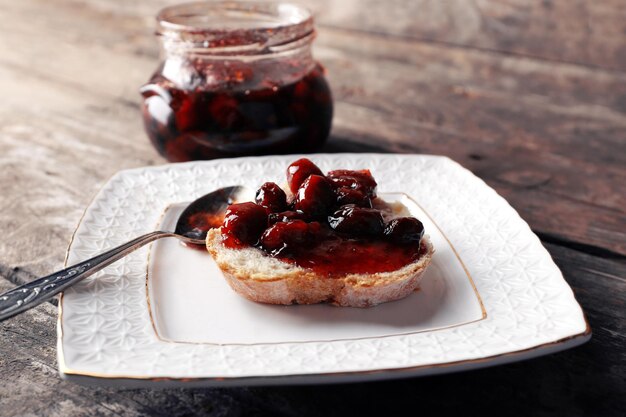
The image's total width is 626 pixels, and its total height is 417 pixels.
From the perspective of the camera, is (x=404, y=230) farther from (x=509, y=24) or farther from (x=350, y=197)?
(x=509, y=24)

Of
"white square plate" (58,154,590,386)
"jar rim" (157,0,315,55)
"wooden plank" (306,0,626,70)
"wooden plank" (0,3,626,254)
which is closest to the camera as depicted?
"white square plate" (58,154,590,386)

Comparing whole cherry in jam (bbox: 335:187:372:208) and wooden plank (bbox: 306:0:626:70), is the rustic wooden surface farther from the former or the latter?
whole cherry in jam (bbox: 335:187:372:208)

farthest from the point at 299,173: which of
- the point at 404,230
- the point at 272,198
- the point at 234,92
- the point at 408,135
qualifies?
the point at 408,135

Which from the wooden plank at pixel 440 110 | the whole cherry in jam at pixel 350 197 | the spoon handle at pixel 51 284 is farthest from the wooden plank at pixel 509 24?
the spoon handle at pixel 51 284

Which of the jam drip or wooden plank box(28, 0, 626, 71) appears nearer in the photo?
the jam drip

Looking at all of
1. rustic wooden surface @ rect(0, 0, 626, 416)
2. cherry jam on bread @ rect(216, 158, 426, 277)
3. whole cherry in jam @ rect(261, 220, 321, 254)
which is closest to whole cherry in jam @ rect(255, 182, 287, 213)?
cherry jam on bread @ rect(216, 158, 426, 277)
